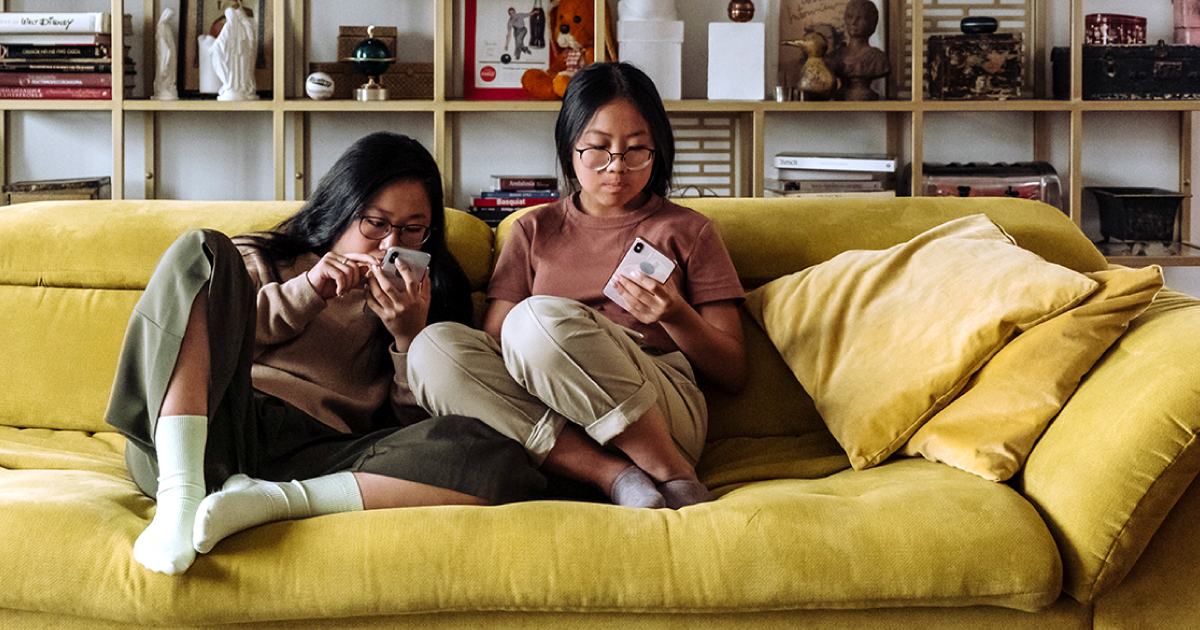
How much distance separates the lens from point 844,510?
114 centimetres

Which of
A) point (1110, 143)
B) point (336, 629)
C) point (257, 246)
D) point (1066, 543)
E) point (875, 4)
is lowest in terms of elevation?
point (336, 629)

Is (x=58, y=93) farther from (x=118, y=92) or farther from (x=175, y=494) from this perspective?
(x=175, y=494)

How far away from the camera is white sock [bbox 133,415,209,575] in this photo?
1.05 m

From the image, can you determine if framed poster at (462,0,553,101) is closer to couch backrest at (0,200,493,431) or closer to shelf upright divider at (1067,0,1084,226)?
couch backrest at (0,200,493,431)

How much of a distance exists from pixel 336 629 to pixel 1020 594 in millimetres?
789

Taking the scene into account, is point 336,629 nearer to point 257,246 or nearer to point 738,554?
point 738,554

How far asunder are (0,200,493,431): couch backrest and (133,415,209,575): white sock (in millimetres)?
606

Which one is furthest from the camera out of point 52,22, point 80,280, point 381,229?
point 52,22

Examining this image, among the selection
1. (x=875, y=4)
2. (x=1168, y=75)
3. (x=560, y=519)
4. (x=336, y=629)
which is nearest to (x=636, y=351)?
(x=560, y=519)

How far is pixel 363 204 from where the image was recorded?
1.57 meters

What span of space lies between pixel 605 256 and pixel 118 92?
1.77 metres

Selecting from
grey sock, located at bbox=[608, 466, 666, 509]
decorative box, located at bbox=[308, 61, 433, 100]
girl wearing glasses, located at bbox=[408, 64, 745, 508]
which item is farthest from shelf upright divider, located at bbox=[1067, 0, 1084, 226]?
grey sock, located at bbox=[608, 466, 666, 509]

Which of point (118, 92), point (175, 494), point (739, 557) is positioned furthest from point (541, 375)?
point (118, 92)

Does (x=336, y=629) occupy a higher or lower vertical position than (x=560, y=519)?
lower
